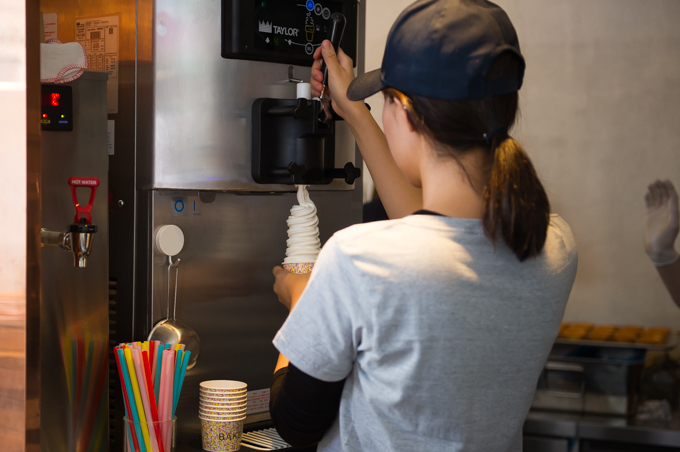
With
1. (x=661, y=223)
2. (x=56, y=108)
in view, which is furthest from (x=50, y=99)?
(x=661, y=223)

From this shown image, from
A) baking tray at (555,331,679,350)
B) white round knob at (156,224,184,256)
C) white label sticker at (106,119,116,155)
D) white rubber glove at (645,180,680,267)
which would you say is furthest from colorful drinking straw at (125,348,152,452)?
white rubber glove at (645,180,680,267)

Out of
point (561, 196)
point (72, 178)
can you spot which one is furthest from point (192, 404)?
point (561, 196)

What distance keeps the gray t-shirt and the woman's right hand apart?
59 cm

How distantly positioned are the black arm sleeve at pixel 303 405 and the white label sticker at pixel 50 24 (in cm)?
107

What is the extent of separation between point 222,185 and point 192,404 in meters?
0.47

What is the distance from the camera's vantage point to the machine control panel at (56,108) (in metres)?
1.19

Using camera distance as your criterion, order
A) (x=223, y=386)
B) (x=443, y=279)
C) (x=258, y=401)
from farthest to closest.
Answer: (x=258, y=401), (x=223, y=386), (x=443, y=279)

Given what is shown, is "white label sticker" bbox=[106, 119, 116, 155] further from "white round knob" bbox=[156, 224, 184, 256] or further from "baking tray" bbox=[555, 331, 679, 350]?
"baking tray" bbox=[555, 331, 679, 350]

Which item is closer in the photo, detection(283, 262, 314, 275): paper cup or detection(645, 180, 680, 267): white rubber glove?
detection(283, 262, 314, 275): paper cup

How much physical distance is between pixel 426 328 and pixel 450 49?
12.9 inches

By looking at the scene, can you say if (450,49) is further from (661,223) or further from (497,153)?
(661,223)

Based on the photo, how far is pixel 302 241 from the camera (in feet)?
4.15

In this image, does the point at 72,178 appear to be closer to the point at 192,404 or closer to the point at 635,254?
the point at 192,404

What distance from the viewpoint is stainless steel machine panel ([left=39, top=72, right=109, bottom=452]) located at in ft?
3.90
